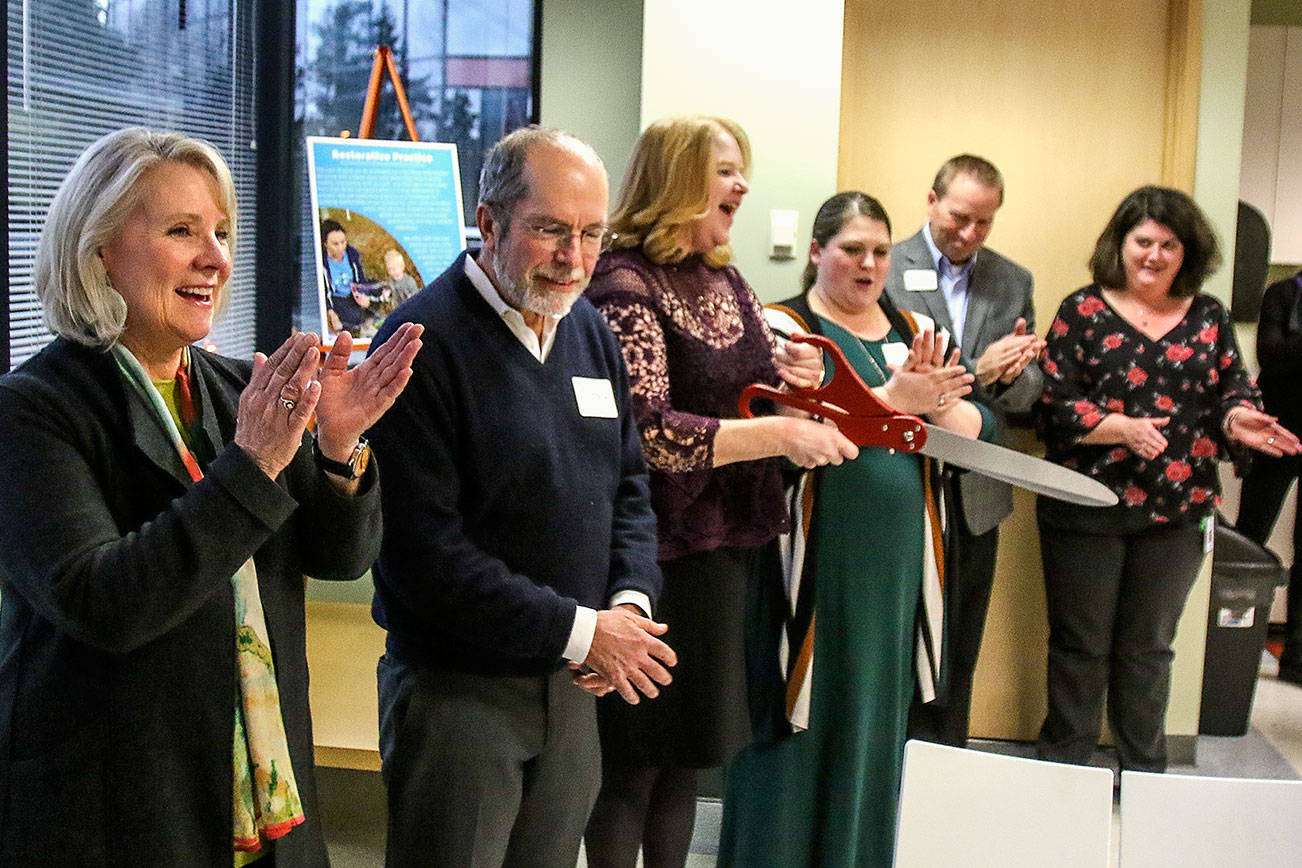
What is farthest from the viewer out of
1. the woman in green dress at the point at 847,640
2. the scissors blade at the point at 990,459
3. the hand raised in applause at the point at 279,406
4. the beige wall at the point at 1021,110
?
the beige wall at the point at 1021,110

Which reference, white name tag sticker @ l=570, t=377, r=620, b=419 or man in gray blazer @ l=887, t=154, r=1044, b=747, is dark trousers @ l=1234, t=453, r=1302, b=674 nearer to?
man in gray blazer @ l=887, t=154, r=1044, b=747

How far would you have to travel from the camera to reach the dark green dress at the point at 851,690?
2389 millimetres

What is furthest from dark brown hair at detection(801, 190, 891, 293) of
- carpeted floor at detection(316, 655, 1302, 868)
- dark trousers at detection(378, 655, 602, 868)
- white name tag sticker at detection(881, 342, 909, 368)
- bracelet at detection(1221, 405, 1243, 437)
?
carpeted floor at detection(316, 655, 1302, 868)

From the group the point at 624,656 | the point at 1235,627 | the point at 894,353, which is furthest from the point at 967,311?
the point at 624,656

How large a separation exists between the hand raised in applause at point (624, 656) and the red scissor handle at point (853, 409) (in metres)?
0.55

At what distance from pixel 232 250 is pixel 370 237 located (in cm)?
210

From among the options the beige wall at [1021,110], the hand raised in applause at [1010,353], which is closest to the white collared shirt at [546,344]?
the hand raised in applause at [1010,353]

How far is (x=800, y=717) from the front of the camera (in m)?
2.38

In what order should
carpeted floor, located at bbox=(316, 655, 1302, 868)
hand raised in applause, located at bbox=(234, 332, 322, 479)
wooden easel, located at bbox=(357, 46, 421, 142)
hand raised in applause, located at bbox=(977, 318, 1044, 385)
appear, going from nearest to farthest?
hand raised in applause, located at bbox=(234, 332, 322, 479), hand raised in applause, located at bbox=(977, 318, 1044, 385), carpeted floor, located at bbox=(316, 655, 1302, 868), wooden easel, located at bbox=(357, 46, 421, 142)

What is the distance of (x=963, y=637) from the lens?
339cm

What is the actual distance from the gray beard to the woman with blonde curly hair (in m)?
0.31

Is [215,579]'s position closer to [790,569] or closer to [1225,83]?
[790,569]

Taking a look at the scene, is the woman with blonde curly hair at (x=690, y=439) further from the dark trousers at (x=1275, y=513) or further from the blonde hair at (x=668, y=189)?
the dark trousers at (x=1275, y=513)

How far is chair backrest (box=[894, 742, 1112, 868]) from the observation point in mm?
1570
